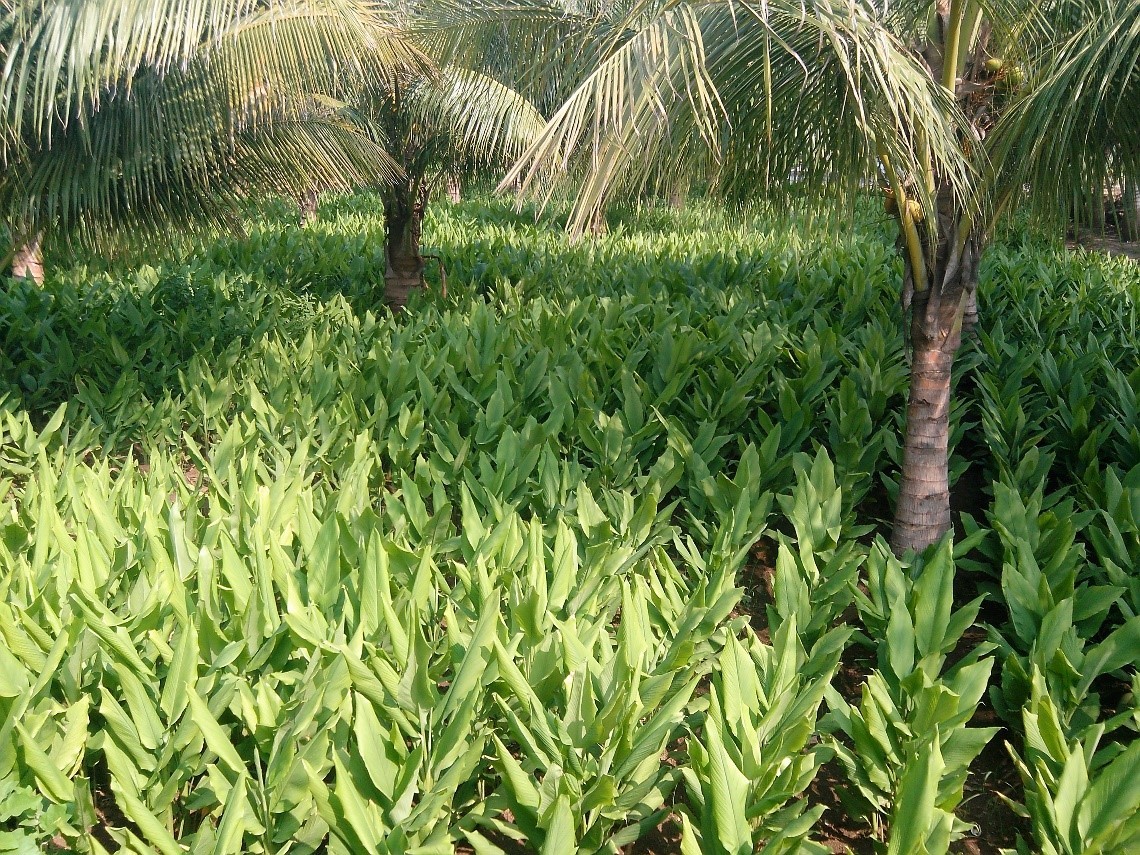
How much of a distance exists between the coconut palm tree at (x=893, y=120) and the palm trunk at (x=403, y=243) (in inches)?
166

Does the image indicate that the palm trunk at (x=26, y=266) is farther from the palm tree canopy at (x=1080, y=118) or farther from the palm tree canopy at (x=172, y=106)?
the palm tree canopy at (x=1080, y=118)

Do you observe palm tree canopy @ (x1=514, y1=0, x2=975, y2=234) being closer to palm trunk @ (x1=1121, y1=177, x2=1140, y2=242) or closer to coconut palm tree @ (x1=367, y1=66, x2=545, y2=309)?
palm trunk @ (x1=1121, y1=177, x2=1140, y2=242)

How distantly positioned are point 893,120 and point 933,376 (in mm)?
873

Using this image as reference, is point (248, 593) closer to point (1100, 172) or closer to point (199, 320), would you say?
point (1100, 172)

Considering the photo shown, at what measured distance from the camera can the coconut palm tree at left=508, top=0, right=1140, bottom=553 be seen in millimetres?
2219

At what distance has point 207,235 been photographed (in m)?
4.55

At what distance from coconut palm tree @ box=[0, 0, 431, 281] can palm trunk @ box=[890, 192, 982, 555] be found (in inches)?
91.0

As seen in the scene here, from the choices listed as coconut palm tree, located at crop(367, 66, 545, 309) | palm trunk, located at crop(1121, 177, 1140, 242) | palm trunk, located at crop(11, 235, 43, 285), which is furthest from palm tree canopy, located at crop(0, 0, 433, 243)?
palm trunk, located at crop(11, 235, 43, 285)

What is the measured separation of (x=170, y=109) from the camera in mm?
3797

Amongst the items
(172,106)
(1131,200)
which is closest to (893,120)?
(1131,200)

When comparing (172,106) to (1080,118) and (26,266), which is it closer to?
(1080,118)

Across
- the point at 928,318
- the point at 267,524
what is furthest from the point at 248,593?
the point at 928,318

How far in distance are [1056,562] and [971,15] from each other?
A: 5.30 feet

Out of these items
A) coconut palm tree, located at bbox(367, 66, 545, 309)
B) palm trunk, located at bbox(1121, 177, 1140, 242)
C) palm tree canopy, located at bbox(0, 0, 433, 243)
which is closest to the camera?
palm trunk, located at bbox(1121, 177, 1140, 242)
